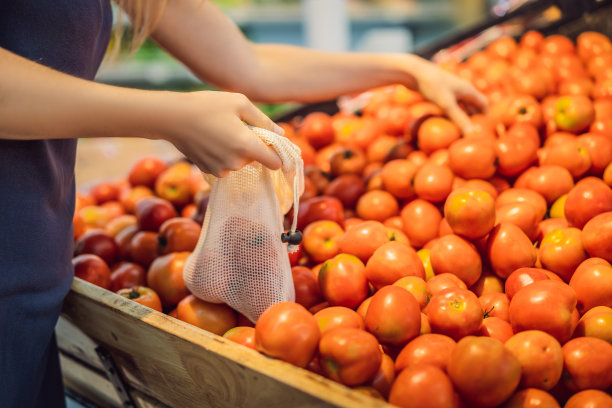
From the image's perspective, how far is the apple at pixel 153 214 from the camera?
5.11ft

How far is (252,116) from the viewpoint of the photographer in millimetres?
883

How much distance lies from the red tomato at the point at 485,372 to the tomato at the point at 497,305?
0.24 metres

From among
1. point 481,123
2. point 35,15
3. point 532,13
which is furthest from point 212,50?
point 532,13

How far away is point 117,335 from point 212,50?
79 centimetres

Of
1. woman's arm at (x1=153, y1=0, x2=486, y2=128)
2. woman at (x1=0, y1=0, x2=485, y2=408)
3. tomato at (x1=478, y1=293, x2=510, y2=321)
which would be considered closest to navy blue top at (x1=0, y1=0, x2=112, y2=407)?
woman at (x1=0, y1=0, x2=485, y2=408)

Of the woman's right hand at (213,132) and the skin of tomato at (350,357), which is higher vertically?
the woman's right hand at (213,132)

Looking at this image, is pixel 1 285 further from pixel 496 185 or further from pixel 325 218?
pixel 496 185

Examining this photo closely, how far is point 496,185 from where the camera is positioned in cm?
141

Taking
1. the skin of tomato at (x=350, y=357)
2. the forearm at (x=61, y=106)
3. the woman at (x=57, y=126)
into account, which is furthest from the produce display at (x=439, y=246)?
the forearm at (x=61, y=106)

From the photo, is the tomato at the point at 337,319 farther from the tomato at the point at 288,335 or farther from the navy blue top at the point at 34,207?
the navy blue top at the point at 34,207

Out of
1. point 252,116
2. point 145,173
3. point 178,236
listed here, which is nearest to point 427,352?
point 252,116

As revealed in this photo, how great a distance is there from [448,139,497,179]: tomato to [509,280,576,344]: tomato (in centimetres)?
48

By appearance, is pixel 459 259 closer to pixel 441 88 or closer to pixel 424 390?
pixel 424 390

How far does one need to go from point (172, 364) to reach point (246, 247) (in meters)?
0.27
